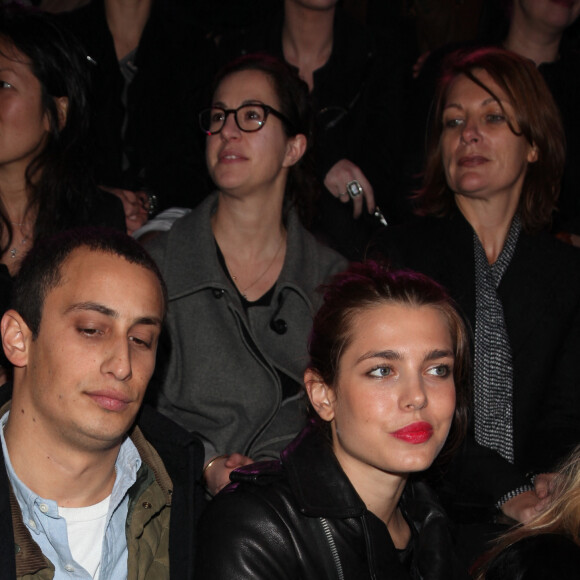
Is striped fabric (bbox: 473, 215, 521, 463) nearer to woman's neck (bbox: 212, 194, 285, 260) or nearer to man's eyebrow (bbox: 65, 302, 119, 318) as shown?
woman's neck (bbox: 212, 194, 285, 260)

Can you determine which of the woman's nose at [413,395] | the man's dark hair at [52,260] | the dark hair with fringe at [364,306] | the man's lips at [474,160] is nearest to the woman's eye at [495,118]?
the man's lips at [474,160]

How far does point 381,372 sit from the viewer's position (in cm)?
227

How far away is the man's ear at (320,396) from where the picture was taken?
7.72ft

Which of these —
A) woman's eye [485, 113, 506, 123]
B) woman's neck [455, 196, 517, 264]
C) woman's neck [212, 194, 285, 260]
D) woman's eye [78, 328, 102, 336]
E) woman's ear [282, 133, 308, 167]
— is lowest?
woman's eye [78, 328, 102, 336]

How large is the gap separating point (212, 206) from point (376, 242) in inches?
23.3

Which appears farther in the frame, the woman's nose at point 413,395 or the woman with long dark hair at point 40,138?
the woman with long dark hair at point 40,138

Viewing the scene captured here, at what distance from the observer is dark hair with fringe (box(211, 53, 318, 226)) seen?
11.1ft

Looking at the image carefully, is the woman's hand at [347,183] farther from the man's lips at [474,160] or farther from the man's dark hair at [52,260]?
the man's dark hair at [52,260]

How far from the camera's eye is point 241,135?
328 cm

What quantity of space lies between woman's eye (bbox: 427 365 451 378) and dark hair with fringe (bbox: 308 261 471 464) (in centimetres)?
15

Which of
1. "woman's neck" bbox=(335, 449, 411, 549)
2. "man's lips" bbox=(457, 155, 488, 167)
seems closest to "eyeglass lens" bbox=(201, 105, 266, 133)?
"man's lips" bbox=(457, 155, 488, 167)

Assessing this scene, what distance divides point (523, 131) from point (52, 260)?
1.81m

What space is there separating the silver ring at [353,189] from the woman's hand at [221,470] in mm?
1252

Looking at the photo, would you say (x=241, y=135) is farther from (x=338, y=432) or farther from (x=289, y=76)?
(x=338, y=432)
